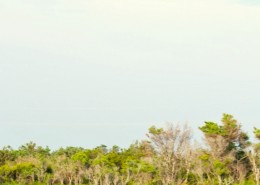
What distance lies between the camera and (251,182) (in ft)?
164

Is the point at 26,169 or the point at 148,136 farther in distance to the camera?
the point at 26,169

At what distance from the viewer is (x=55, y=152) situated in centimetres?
7725

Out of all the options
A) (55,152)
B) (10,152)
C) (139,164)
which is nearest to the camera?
(139,164)

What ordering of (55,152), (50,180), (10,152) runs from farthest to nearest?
1. (55,152)
2. (10,152)
3. (50,180)

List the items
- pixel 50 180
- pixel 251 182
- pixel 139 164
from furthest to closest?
pixel 50 180, pixel 139 164, pixel 251 182

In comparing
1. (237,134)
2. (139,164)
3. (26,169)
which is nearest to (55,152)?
(26,169)

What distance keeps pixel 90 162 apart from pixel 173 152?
10.4 meters

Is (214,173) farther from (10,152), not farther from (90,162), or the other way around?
(10,152)

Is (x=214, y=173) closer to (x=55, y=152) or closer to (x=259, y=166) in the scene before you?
(x=259, y=166)

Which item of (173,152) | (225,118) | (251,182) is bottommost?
(251,182)

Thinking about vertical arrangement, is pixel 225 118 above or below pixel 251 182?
above

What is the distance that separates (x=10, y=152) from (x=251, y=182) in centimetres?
3460

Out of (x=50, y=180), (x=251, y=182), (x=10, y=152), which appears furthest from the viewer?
(x=10, y=152)

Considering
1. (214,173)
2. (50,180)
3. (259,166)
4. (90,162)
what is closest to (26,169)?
(50,180)
